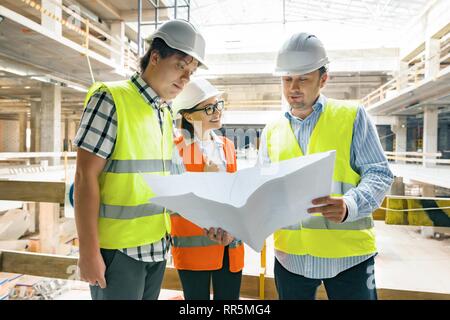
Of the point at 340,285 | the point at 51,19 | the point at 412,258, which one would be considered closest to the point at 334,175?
the point at 340,285

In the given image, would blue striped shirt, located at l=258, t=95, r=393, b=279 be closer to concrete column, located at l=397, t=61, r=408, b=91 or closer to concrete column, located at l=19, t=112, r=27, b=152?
concrete column, located at l=397, t=61, r=408, b=91

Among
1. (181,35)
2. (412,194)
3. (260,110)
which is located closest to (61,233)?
(260,110)

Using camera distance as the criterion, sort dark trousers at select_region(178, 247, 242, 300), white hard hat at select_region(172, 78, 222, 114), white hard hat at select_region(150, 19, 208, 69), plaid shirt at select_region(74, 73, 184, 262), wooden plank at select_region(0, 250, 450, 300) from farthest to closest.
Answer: wooden plank at select_region(0, 250, 450, 300), white hard hat at select_region(172, 78, 222, 114), dark trousers at select_region(178, 247, 242, 300), white hard hat at select_region(150, 19, 208, 69), plaid shirt at select_region(74, 73, 184, 262)

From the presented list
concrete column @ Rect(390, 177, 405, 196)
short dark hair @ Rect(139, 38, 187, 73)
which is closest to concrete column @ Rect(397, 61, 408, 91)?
concrete column @ Rect(390, 177, 405, 196)

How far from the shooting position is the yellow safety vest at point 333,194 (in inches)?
28.4

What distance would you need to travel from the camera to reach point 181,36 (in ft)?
2.32

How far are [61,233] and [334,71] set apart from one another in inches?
69.6

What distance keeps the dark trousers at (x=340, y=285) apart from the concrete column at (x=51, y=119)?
165 centimetres

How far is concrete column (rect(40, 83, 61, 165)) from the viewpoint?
1.81 m

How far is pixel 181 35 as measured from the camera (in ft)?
2.32

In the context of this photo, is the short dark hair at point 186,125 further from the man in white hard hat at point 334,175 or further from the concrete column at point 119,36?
the concrete column at point 119,36

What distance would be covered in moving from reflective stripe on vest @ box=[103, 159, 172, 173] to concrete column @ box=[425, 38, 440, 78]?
5.68 feet

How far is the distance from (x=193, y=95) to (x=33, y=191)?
3.11 feet

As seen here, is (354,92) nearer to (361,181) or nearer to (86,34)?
(361,181)
